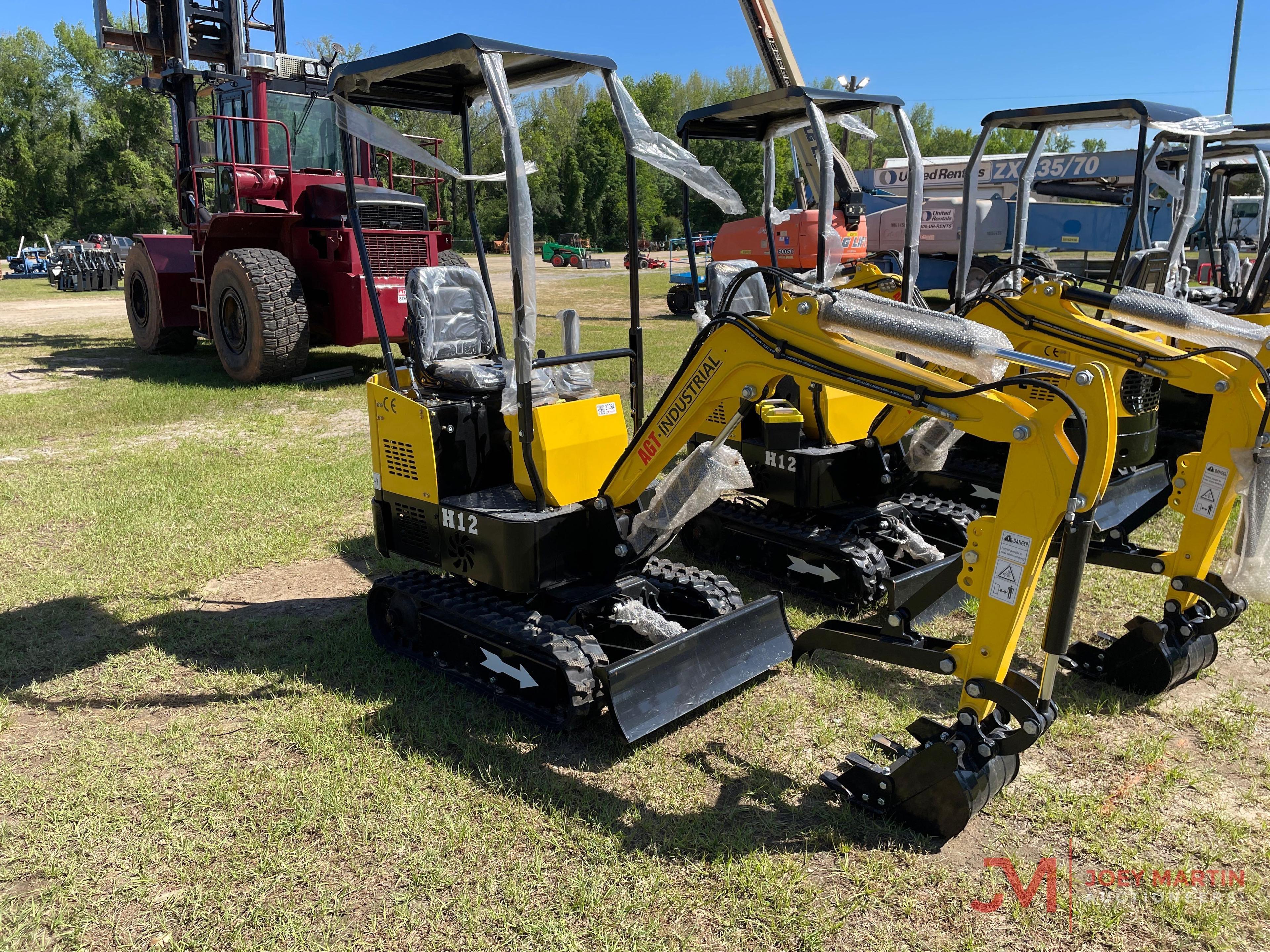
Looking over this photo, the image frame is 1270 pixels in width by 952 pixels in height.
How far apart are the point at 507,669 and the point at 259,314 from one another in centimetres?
843

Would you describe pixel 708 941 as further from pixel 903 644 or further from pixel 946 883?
pixel 903 644

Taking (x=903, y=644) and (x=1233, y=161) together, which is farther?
(x=1233, y=161)

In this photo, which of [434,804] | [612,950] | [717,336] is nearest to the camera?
[612,950]

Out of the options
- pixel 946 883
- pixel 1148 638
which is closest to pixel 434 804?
pixel 946 883

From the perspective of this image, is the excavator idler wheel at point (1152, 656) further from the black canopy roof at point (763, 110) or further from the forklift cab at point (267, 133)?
the forklift cab at point (267, 133)

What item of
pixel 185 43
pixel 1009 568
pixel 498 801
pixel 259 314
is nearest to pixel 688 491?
pixel 1009 568

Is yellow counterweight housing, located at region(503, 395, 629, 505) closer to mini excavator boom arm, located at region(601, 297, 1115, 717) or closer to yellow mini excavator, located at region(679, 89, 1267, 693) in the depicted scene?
yellow mini excavator, located at region(679, 89, 1267, 693)

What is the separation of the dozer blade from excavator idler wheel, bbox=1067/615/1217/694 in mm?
1545

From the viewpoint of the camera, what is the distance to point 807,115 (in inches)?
238

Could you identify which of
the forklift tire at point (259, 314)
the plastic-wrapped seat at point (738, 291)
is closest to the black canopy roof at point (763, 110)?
the plastic-wrapped seat at point (738, 291)

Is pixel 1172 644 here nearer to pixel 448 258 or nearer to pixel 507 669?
pixel 507 669

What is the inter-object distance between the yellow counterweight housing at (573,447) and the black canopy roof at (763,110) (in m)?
2.03

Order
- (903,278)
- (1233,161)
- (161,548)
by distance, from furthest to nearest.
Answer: (1233,161) < (161,548) < (903,278)

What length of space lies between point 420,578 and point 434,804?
154cm
